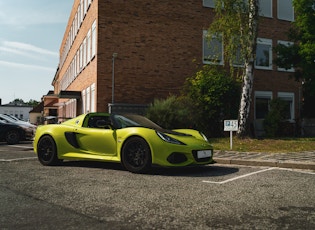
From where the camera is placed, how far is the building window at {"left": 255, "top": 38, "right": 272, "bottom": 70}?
21.1 m

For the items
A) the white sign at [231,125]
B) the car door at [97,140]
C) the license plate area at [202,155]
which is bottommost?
the license plate area at [202,155]

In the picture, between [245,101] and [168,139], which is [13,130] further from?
[168,139]

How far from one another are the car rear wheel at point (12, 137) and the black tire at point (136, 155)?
10429mm

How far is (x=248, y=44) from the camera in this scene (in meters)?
13.6

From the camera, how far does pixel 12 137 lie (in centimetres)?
1548

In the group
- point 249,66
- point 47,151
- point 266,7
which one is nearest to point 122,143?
point 47,151

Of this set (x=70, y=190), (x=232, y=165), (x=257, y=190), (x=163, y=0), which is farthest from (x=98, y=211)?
(x=163, y=0)

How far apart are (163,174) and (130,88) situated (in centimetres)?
1074

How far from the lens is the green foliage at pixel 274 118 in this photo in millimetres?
18469

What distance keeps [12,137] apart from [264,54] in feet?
49.2

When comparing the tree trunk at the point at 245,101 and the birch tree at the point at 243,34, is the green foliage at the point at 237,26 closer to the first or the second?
the birch tree at the point at 243,34

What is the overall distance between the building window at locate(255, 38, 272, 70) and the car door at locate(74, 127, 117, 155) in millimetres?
15955

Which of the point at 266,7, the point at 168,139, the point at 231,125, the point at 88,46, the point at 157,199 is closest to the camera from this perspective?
the point at 157,199

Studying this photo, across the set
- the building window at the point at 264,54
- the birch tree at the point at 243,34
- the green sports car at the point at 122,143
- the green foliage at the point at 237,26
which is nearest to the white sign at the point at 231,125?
the green sports car at the point at 122,143
